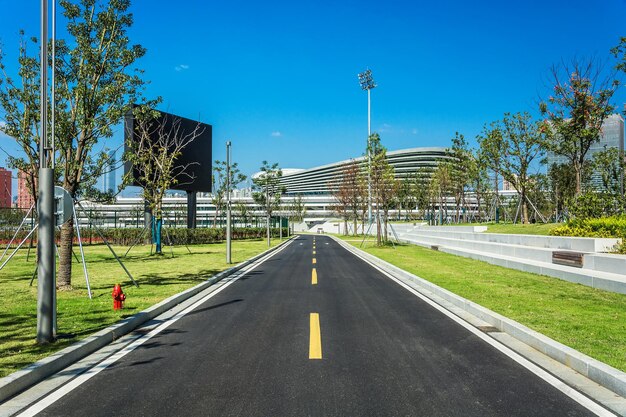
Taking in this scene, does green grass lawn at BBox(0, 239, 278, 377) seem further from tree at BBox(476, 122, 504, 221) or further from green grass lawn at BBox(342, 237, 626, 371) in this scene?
tree at BBox(476, 122, 504, 221)

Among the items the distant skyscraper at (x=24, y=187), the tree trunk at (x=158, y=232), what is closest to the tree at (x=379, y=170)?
the tree trunk at (x=158, y=232)

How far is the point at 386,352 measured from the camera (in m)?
5.71

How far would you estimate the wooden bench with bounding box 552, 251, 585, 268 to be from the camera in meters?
12.3

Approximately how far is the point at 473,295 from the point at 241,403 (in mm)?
6891

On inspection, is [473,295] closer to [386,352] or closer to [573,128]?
[386,352]

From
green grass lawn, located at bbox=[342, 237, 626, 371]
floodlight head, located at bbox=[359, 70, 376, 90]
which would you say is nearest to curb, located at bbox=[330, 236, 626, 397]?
green grass lawn, located at bbox=[342, 237, 626, 371]

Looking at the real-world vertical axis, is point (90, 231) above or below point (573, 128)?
below

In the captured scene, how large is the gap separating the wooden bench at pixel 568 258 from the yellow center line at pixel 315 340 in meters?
8.63

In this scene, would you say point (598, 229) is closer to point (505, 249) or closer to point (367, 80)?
point (505, 249)

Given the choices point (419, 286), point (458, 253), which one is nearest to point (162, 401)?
point (419, 286)

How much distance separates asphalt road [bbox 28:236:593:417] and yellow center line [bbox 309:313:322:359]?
3 cm

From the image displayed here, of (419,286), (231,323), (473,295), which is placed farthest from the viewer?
(419,286)

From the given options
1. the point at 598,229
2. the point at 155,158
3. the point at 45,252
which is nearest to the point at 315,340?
the point at 45,252

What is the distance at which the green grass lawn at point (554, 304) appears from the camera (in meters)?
5.75
